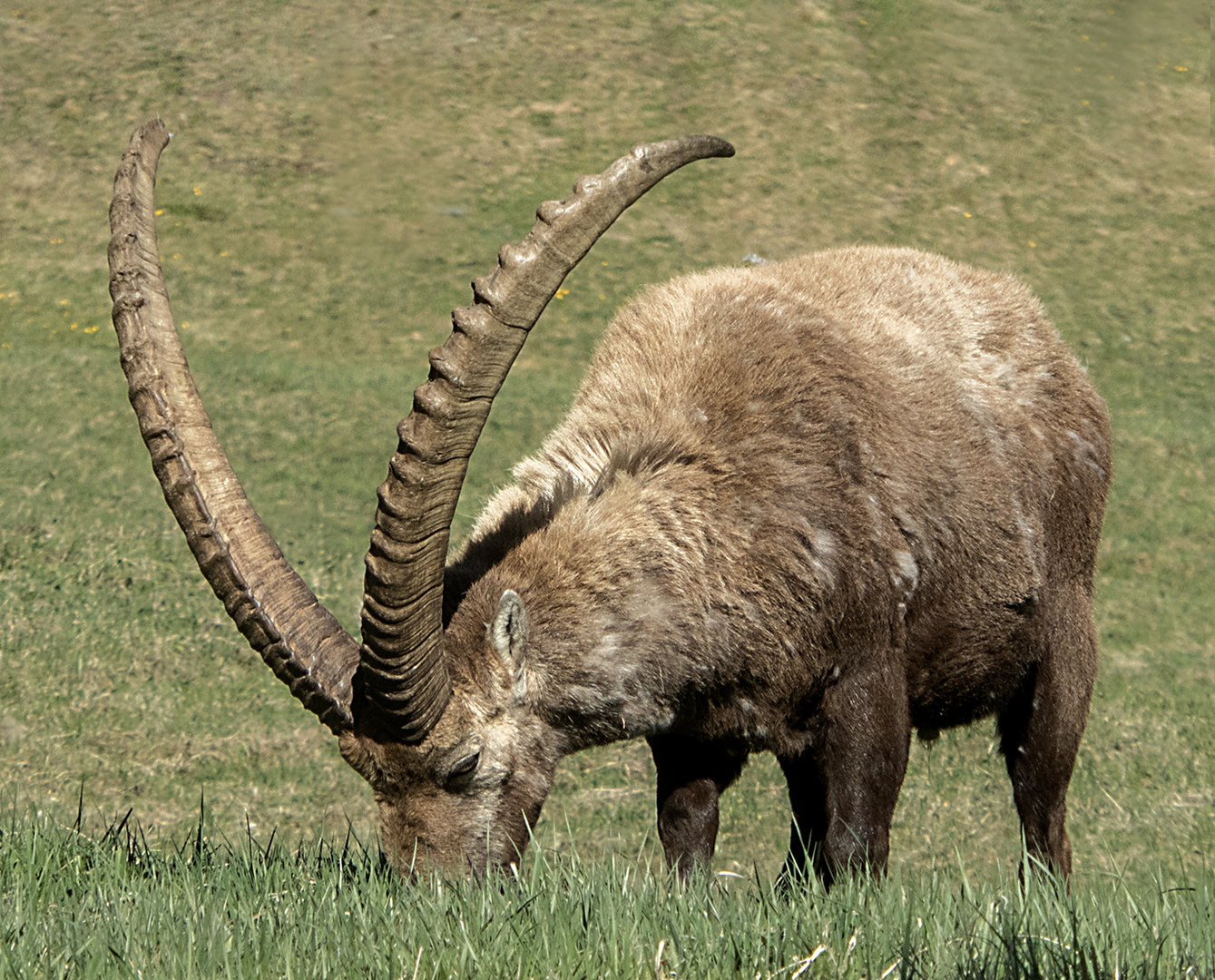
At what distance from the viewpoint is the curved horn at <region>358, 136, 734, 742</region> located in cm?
354

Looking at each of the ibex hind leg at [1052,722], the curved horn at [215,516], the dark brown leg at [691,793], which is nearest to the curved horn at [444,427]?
the curved horn at [215,516]

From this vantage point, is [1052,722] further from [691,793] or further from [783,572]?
[783,572]

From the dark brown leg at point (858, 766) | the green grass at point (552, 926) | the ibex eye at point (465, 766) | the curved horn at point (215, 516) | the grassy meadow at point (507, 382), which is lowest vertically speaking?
the grassy meadow at point (507, 382)

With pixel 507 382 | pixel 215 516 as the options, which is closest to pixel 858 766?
pixel 215 516

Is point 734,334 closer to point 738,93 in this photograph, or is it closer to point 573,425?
point 573,425

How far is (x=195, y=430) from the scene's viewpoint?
3.94 meters

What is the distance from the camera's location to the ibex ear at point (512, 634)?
401 centimetres

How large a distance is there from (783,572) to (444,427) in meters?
1.51

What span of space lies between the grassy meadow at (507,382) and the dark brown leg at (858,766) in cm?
59

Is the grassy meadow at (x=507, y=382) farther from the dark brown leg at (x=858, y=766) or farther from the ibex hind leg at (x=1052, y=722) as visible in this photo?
the dark brown leg at (x=858, y=766)

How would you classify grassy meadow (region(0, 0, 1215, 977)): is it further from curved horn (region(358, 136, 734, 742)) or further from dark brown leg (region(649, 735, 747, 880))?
curved horn (region(358, 136, 734, 742))

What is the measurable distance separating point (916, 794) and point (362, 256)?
34.3 feet

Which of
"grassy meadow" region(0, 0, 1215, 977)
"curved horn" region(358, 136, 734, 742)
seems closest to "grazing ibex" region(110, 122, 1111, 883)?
"curved horn" region(358, 136, 734, 742)

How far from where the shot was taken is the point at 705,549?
4395 mm
